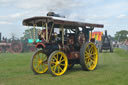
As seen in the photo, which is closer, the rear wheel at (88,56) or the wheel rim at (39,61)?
the wheel rim at (39,61)

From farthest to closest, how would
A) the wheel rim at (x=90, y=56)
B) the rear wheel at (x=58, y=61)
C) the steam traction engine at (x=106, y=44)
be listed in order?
the steam traction engine at (x=106, y=44)
the wheel rim at (x=90, y=56)
the rear wheel at (x=58, y=61)

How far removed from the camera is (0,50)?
25391 millimetres

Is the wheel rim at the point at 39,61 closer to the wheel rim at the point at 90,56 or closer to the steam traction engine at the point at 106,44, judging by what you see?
the wheel rim at the point at 90,56

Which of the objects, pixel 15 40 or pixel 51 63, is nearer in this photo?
pixel 51 63

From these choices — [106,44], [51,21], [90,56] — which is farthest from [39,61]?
[106,44]

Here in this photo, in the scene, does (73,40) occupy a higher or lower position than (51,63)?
higher

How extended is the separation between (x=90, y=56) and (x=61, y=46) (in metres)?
1.39

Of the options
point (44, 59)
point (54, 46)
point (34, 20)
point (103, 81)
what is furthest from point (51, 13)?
point (103, 81)

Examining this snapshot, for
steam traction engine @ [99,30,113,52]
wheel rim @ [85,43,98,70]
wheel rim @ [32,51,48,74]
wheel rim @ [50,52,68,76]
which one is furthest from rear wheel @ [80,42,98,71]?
steam traction engine @ [99,30,113,52]

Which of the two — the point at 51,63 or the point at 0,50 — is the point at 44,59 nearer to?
the point at 51,63

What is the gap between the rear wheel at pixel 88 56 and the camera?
23.8ft

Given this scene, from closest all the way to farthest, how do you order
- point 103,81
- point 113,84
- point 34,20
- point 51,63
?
1. point 113,84
2. point 103,81
3. point 51,63
4. point 34,20

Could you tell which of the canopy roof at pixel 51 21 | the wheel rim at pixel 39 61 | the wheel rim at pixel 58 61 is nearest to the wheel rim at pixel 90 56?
the canopy roof at pixel 51 21

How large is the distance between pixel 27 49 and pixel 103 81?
21983 mm
